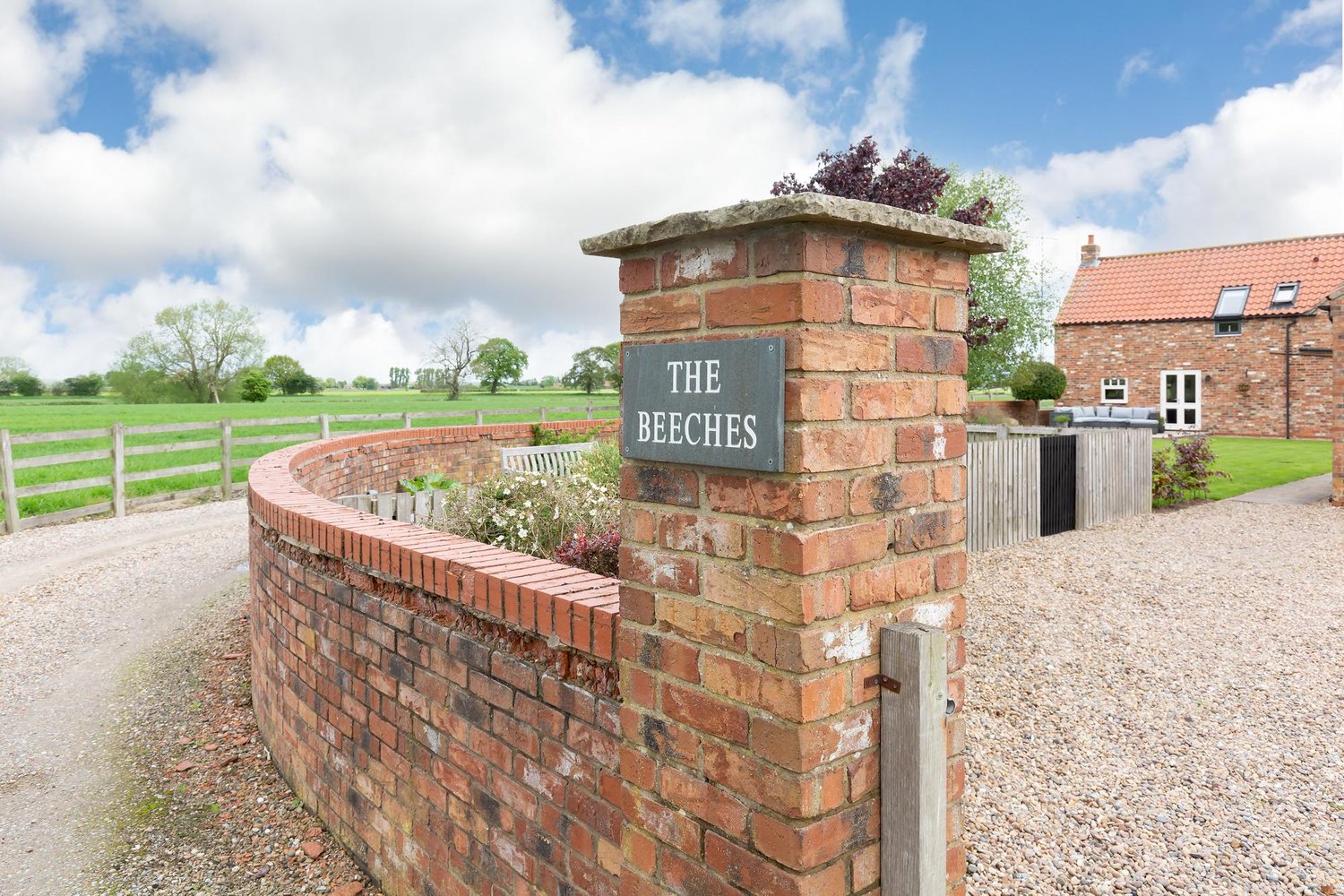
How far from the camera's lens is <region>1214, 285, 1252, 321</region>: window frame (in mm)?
27156

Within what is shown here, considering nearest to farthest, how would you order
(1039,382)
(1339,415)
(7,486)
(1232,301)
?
(7,486) → (1339,415) → (1232,301) → (1039,382)

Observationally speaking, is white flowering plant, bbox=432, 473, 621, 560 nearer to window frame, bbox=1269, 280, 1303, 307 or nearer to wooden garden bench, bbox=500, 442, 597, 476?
wooden garden bench, bbox=500, 442, 597, 476

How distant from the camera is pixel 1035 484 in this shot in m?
10.2

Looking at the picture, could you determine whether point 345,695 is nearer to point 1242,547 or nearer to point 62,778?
point 62,778

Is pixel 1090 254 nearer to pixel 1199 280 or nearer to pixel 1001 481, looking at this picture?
pixel 1199 280

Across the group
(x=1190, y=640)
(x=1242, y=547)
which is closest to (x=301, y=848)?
(x=1190, y=640)

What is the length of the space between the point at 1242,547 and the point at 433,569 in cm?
981

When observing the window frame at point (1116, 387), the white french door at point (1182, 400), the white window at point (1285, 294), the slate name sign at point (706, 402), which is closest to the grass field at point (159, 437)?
the slate name sign at point (706, 402)

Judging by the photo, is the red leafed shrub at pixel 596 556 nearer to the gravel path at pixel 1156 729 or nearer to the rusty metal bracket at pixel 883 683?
the gravel path at pixel 1156 729

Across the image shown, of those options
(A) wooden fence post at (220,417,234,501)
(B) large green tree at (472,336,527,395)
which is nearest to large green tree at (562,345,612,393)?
(B) large green tree at (472,336,527,395)

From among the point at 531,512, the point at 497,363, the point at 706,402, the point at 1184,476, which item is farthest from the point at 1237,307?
the point at 497,363

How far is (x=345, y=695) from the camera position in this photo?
3.64m

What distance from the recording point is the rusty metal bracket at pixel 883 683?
1.78 m

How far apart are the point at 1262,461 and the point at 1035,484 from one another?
1268 centimetres
